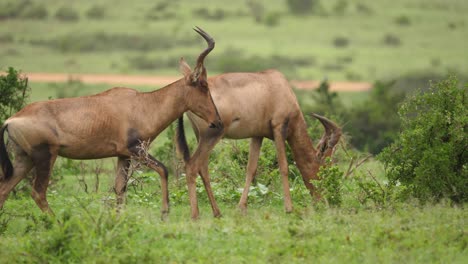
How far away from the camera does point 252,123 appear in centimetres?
1063

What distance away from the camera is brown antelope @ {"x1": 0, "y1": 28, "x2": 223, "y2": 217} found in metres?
9.62

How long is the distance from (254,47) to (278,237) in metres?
32.2

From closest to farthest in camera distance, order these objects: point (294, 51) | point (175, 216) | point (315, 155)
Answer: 1. point (175, 216)
2. point (315, 155)
3. point (294, 51)

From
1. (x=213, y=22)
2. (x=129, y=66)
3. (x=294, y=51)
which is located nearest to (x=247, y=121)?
(x=129, y=66)

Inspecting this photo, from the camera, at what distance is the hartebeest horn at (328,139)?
1128cm

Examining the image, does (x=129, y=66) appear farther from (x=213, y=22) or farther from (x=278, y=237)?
(x=278, y=237)

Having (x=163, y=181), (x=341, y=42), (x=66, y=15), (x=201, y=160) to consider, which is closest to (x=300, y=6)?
(x=341, y=42)

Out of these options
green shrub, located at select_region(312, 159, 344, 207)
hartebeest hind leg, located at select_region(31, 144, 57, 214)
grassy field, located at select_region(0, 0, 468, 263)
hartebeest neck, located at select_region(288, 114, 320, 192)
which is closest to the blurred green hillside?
grassy field, located at select_region(0, 0, 468, 263)

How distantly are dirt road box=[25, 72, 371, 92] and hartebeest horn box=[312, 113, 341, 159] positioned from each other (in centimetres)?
1872

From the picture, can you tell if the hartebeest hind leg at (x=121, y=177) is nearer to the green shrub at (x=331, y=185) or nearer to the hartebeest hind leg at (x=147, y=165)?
the hartebeest hind leg at (x=147, y=165)

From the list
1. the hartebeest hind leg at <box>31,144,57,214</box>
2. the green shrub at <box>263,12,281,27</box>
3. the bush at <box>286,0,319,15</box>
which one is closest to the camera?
the hartebeest hind leg at <box>31,144,57,214</box>

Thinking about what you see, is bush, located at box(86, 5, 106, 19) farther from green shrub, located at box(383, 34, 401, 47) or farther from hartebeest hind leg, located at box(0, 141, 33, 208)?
hartebeest hind leg, located at box(0, 141, 33, 208)

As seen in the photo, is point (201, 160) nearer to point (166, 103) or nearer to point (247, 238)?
point (166, 103)

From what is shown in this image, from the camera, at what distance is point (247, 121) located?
34.7 ft
